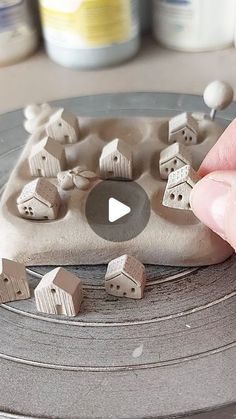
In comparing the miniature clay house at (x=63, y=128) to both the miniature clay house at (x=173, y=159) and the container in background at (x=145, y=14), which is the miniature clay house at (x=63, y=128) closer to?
the miniature clay house at (x=173, y=159)

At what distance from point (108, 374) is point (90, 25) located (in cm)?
41

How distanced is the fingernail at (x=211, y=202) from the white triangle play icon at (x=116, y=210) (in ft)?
0.21

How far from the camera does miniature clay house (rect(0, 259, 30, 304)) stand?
0.43 meters

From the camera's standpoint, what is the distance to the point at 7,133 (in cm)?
61

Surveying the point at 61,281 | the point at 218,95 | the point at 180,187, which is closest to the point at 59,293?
the point at 61,281

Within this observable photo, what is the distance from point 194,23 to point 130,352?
0.42 metres

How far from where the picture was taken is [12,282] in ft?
1.44

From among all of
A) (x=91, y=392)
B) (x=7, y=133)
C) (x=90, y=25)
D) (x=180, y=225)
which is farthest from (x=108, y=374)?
(x=90, y=25)

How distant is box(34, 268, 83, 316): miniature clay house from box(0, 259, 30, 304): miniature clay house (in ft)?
0.05

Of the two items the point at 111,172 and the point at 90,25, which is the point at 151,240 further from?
the point at 90,25

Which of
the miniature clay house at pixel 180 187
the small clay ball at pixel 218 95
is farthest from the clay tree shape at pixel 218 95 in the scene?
the miniature clay house at pixel 180 187

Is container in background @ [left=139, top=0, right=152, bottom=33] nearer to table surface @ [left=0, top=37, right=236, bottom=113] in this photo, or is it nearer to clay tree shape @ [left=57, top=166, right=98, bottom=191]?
table surface @ [left=0, top=37, right=236, bottom=113]

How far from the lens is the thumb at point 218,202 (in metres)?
0.40

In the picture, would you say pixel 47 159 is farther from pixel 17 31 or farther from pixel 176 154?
pixel 17 31
